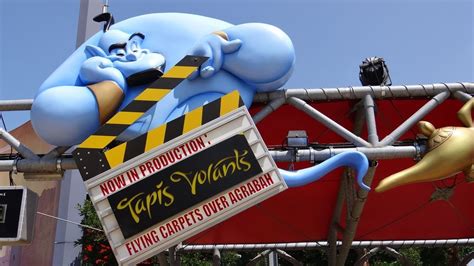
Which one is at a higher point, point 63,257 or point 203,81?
point 203,81

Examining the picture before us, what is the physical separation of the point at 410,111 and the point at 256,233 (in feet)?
17.1

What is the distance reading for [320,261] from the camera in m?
23.1

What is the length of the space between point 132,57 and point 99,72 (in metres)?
0.43

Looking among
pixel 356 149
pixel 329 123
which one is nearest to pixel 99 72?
pixel 329 123

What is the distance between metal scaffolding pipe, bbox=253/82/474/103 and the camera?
639cm

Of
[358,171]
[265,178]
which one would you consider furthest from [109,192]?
[358,171]

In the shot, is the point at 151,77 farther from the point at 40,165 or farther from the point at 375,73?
the point at 375,73

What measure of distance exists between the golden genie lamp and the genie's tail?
1.93 ft

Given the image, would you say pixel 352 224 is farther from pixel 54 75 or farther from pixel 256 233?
pixel 54 75

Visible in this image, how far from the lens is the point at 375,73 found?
724 cm

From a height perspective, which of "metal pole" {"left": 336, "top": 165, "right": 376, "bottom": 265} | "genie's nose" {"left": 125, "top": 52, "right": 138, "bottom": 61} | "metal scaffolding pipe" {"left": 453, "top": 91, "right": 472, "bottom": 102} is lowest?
"metal pole" {"left": 336, "top": 165, "right": 376, "bottom": 265}

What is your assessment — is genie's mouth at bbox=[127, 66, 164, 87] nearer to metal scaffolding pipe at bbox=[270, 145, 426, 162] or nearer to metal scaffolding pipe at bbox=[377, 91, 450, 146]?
metal scaffolding pipe at bbox=[270, 145, 426, 162]

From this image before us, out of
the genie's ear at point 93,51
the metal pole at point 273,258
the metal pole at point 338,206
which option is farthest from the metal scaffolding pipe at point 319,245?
the genie's ear at point 93,51

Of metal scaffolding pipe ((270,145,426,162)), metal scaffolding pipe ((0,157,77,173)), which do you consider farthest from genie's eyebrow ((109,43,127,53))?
metal scaffolding pipe ((270,145,426,162))
